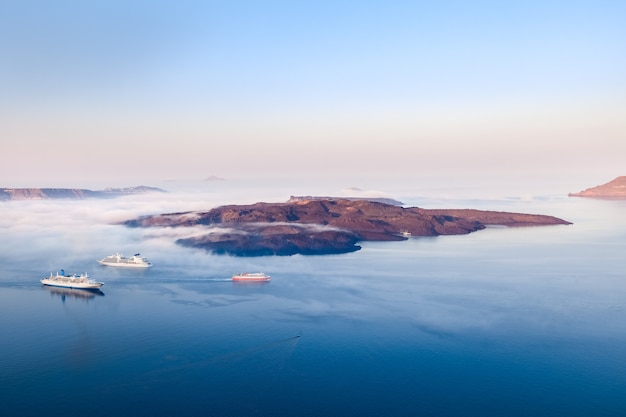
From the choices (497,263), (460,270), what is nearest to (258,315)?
(460,270)

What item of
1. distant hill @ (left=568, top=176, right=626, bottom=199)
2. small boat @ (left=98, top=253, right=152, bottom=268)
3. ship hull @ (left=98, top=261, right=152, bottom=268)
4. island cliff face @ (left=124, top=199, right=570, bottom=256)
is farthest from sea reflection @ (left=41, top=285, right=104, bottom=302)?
distant hill @ (left=568, top=176, right=626, bottom=199)

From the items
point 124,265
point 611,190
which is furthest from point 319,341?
point 611,190

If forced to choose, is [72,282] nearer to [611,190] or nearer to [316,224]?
[316,224]

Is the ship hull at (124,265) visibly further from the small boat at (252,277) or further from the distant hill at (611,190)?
the distant hill at (611,190)

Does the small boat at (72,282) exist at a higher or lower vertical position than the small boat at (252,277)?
higher

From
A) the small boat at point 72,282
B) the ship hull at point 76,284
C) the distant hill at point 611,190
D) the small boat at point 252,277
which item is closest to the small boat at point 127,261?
the small boat at point 72,282

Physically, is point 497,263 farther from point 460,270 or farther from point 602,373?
point 602,373
